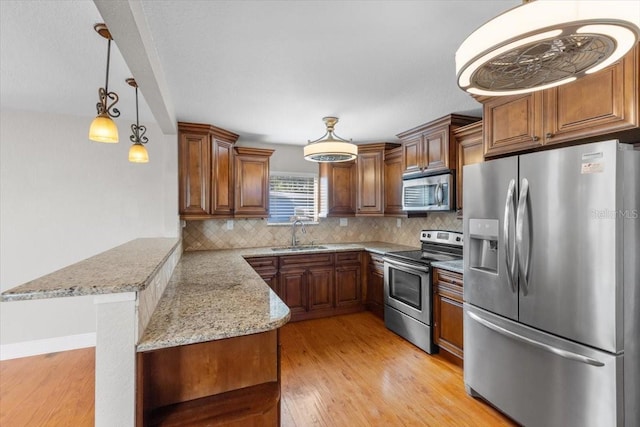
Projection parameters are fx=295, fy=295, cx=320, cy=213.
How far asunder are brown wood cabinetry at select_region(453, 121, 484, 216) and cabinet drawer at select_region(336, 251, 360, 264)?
1.55 metres

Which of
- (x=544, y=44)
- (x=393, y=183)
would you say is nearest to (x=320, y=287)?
(x=393, y=183)

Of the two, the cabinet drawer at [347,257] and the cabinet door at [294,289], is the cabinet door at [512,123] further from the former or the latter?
the cabinet door at [294,289]

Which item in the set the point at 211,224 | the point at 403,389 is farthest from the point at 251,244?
the point at 403,389

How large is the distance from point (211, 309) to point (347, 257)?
2765mm

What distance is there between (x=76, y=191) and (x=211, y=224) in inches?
57.5

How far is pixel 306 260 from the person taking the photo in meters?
3.86

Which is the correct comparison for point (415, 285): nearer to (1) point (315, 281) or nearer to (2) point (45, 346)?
(1) point (315, 281)

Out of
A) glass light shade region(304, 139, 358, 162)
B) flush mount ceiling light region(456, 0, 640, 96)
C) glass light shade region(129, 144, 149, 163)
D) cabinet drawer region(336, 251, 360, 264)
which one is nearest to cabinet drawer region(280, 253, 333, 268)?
cabinet drawer region(336, 251, 360, 264)

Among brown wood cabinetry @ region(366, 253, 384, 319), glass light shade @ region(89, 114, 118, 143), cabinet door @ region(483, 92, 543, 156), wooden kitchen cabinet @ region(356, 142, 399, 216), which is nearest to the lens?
glass light shade @ region(89, 114, 118, 143)

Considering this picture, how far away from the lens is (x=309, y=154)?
2.92 metres

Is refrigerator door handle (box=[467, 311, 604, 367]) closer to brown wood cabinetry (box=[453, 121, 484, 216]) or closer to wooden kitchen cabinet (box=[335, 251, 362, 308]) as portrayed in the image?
brown wood cabinetry (box=[453, 121, 484, 216])

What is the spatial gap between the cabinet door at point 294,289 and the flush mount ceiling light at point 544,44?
3042 millimetres

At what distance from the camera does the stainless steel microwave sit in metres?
3.11

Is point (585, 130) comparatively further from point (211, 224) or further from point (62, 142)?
point (62, 142)
